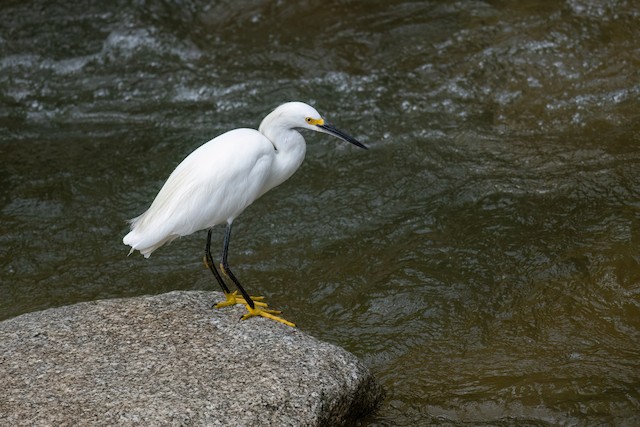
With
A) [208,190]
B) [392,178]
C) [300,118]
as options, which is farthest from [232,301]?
[392,178]

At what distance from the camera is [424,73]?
25.6 ft

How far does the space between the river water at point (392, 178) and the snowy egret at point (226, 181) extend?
3.34 ft

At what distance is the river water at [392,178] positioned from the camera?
4.74 meters

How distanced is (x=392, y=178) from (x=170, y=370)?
3113 mm

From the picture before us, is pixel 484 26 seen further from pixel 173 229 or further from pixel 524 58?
pixel 173 229

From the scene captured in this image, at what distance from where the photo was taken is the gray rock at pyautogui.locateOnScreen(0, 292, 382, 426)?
357 cm

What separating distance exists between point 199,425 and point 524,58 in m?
5.37

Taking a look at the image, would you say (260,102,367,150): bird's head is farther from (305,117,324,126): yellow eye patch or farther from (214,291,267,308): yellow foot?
(214,291,267,308): yellow foot

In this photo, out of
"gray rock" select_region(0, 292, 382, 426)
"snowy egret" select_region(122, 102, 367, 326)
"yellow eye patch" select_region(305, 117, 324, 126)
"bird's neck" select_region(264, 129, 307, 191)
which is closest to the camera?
"gray rock" select_region(0, 292, 382, 426)

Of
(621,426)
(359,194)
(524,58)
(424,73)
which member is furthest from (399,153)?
(621,426)

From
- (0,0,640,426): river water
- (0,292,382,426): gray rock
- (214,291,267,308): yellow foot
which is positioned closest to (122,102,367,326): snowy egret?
(214,291,267,308): yellow foot

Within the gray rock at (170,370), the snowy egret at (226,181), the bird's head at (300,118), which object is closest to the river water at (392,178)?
the gray rock at (170,370)

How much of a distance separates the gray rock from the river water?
50 centimetres

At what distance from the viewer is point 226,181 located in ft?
14.4
